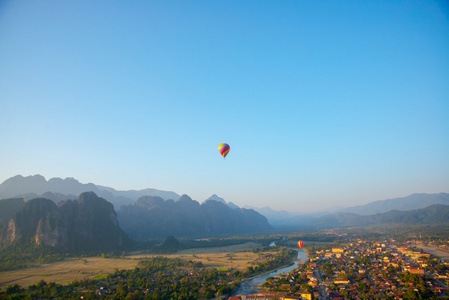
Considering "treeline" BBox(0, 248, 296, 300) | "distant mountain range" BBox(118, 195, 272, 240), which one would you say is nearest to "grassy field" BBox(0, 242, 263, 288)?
"treeline" BBox(0, 248, 296, 300)

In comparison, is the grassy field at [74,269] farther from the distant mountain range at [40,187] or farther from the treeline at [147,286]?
the distant mountain range at [40,187]

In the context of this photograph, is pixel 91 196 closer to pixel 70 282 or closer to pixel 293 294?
pixel 70 282

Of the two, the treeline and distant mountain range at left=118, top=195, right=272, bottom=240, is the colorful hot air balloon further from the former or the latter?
distant mountain range at left=118, top=195, right=272, bottom=240

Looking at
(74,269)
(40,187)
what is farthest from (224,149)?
(40,187)

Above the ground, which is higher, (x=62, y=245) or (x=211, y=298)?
(x=62, y=245)

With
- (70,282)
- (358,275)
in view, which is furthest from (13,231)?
(358,275)

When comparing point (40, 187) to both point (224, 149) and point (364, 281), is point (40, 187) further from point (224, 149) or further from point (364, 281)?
point (364, 281)

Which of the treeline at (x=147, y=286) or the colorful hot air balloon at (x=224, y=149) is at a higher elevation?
the colorful hot air balloon at (x=224, y=149)

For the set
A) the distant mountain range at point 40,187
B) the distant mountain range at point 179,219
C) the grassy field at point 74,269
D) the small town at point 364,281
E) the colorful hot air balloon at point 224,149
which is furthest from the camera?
the distant mountain range at point 40,187

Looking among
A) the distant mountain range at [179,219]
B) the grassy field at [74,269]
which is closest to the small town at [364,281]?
the grassy field at [74,269]
